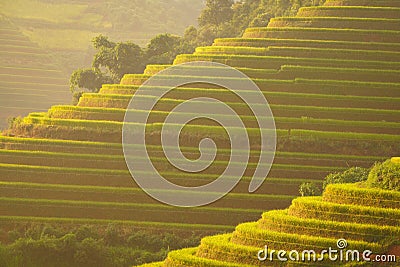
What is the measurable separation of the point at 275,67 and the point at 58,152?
448 inches

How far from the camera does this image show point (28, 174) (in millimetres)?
48438

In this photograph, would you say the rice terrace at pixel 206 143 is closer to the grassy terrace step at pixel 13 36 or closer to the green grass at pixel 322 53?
the green grass at pixel 322 53

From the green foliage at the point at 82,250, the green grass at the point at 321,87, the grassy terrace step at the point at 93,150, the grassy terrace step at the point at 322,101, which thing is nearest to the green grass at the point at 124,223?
the green foliage at the point at 82,250

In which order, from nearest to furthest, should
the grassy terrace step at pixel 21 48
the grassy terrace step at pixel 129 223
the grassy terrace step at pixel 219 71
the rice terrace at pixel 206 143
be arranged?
the rice terrace at pixel 206 143
the grassy terrace step at pixel 129 223
the grassy terrace step at pixel 219 71
the grassy terrace step at pixel 21 48

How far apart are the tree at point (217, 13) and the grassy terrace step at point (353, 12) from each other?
1049 inches

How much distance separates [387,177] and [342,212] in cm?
187

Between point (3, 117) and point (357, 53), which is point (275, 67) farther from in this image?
point (3, 117)

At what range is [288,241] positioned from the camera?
103 feet

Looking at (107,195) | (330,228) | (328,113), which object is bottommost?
(330,228)

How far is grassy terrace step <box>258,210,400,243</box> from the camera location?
30797 millimetres

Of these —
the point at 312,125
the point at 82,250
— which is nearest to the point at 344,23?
the point at 312,125

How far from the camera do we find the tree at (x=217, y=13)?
8569cm

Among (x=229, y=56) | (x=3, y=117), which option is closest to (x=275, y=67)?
(x=229, y=56)

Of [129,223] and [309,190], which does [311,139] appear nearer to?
[309,190]
